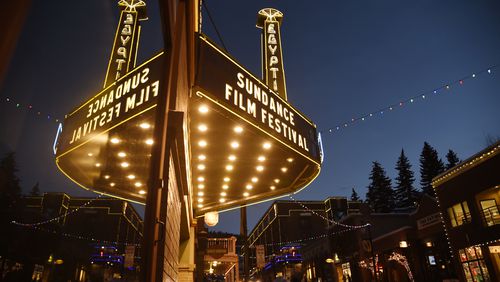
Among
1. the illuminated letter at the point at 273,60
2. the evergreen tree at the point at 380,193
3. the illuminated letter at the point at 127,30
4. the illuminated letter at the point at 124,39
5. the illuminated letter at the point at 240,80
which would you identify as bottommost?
the illuminated letter at the point at 240,80

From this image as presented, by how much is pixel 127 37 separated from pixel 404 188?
7833 cm

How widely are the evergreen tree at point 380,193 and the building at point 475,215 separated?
54.9 meters

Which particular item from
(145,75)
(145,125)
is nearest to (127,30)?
(145,125)

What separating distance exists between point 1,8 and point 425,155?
3095 inches

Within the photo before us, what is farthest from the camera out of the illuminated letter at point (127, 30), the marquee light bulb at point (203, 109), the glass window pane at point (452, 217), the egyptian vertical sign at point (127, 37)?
the glass window pane at point (452, 217)

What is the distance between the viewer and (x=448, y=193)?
2542cm

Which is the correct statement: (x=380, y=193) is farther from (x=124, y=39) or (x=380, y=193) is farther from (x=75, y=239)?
(x=124, y=39)

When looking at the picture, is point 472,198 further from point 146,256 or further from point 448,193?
point 146,256

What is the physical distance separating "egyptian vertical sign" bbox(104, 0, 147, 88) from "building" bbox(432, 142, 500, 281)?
21617 millimetres

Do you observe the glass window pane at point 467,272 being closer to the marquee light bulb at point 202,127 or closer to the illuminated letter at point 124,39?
the marquee light bulb at point 202,127

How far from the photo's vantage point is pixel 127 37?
409 inches

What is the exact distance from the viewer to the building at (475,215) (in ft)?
69.0

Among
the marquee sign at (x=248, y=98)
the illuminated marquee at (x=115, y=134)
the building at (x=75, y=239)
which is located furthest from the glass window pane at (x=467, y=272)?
the illuminated marquee at (x=115, y=134)

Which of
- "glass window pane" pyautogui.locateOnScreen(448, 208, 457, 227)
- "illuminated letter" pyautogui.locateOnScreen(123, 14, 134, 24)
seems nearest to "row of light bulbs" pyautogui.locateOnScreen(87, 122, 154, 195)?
"illuminated letter" pyautogui.locateOnScreen(123, 14, 134, 24)
